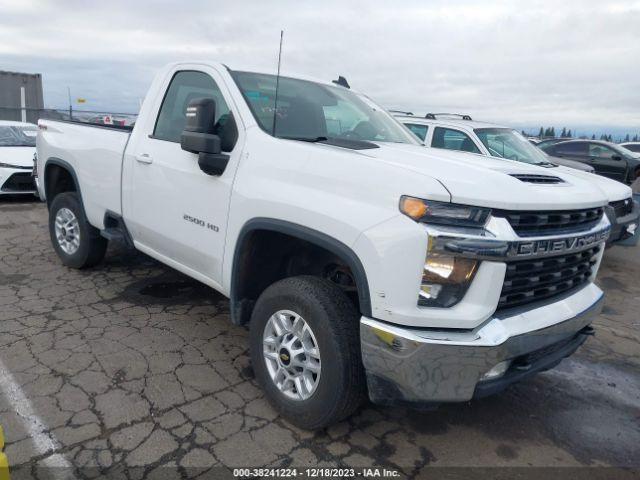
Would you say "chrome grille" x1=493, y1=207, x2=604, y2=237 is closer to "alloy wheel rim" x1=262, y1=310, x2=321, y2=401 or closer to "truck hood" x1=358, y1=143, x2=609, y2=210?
"truck hood" x1=358, y1=143, x2=609, y2=210

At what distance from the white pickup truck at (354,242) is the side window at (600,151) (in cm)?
1122

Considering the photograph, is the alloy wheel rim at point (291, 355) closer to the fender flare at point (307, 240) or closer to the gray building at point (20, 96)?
the fender flare at point (307, 240)

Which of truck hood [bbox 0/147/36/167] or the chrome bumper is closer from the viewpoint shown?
the chrome bumper

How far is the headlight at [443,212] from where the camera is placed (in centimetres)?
223

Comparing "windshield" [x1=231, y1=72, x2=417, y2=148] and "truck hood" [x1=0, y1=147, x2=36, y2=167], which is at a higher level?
"windshield" [x1=231, y1=72, x2=417, y2=148]

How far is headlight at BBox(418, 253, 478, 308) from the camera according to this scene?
2215mm

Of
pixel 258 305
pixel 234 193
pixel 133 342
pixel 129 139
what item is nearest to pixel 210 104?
pixel 234 193

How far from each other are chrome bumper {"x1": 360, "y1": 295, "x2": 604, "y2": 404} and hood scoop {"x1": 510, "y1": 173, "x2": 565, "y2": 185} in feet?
2.44

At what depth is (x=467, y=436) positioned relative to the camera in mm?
2967

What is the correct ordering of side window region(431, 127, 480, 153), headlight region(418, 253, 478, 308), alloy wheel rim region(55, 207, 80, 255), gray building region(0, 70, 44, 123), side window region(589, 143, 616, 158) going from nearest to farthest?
headlight region(418, 253, 478, 308) < alloy wheel rim region(55, 207, 80, 255) < side window region(431, 127, 480, 153) < side window region(589, 143, 616, 158) < gray building region(0, 70, 44, 123)

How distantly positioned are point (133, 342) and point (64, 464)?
1.39 m

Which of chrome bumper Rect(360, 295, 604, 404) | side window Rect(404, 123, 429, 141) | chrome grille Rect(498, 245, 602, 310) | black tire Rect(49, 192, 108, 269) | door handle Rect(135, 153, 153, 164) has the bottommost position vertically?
black tire Rect(49, 192, 108, 269)

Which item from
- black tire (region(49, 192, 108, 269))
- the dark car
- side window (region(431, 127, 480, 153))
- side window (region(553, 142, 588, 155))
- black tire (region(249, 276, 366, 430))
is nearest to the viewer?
black tire (region(249, 276, 366, 430))

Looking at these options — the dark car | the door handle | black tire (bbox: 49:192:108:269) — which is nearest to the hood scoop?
the door handle
